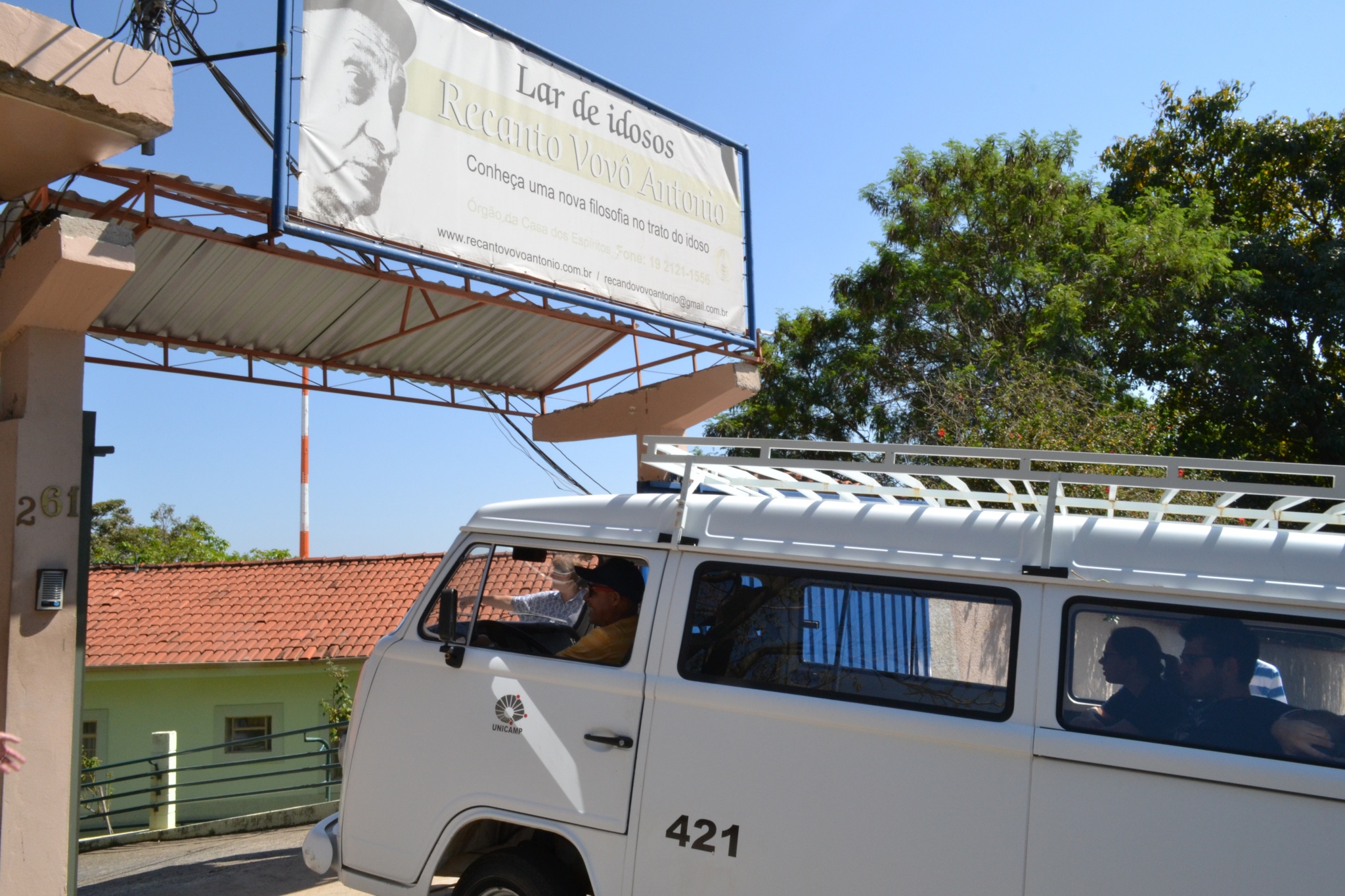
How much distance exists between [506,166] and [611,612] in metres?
4.74

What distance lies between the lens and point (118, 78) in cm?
510

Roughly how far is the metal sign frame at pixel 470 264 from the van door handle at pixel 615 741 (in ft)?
13.8

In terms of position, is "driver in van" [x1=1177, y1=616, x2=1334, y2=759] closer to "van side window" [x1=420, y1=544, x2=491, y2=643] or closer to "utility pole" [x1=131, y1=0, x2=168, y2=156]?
"van side window" [x1=420, y1=544, x2=491, y2=643]

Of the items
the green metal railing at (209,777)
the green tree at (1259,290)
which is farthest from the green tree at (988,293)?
the green metal railing at (209,777)

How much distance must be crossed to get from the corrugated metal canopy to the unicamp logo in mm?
4045

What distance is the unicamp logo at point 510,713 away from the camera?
4234mm

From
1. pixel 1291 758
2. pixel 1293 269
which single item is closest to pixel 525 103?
pixel 1291 758

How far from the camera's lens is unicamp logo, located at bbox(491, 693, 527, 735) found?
423 centimetres

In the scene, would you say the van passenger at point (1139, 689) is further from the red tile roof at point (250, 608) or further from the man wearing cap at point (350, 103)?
the red tile roof at point (250, 608)

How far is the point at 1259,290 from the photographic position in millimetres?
A: 18453

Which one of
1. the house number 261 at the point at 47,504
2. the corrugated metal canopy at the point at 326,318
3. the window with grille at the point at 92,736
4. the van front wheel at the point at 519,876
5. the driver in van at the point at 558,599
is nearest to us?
the van front wheel at the point at 519,876

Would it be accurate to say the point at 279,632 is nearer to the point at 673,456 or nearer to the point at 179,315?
the point at 179,315

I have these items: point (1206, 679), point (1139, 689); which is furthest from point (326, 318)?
point (1206, 679)

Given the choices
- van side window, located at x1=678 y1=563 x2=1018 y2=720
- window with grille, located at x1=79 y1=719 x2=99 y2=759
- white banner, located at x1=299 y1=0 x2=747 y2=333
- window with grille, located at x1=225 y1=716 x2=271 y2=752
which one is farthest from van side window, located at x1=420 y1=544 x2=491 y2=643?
window with grille, located at x1=79 y1=719 x2=99 y2=759
